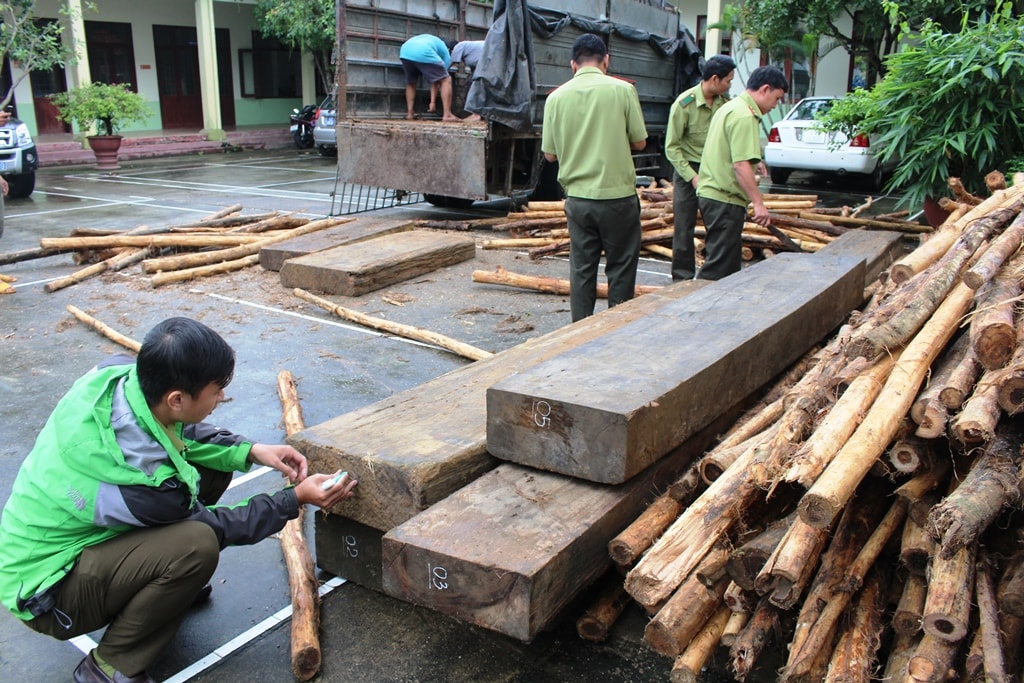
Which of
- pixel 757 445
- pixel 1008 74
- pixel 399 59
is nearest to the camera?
pixel 757 445

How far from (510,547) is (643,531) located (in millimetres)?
530

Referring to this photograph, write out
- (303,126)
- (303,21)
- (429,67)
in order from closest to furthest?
(429,67) < (303,21) < (303,126)

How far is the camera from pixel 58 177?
18.1 metres

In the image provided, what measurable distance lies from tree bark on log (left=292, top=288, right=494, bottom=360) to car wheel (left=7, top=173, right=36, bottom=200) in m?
9.22

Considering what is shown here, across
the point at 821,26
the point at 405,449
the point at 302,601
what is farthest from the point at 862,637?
the point at 821,26

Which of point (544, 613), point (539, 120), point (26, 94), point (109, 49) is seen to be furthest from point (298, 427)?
point (109, 49)

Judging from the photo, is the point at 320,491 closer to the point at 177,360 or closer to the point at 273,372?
the point at 177,360

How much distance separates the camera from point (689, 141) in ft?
24.8

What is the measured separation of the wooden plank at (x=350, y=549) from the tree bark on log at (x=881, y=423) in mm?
1597

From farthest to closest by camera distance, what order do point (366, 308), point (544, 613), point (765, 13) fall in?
1. point (765, 13)
2. point (366, 308)
3. point (544, 613)

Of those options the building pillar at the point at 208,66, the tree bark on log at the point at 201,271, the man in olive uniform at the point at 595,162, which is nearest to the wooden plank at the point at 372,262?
the tree bark on log at the point at 201,271

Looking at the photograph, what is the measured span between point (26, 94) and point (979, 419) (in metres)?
25.3

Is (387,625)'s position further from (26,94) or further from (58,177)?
(26,94)

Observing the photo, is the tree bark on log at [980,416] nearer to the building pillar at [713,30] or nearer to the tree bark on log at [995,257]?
the tree bark on log at [995,257]
